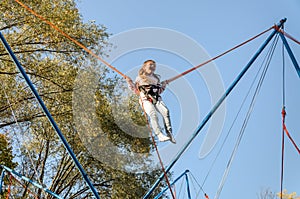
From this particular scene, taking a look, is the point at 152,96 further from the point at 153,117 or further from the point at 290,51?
the point at 290,51

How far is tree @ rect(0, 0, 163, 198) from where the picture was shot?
331 inches

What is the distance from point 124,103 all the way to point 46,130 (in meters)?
2.44

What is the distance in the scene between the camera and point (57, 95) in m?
9.14

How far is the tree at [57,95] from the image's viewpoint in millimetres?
8406

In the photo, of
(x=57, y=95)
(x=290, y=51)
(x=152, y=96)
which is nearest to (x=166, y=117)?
(x=152, y=96)

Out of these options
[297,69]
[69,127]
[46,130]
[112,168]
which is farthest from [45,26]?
[297,69]

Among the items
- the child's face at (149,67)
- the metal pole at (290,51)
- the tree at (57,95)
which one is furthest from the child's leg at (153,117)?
the tree at (57,95)

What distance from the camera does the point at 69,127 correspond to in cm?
1038

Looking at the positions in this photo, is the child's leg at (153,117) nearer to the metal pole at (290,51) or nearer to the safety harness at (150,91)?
the safety harness at (150,91)

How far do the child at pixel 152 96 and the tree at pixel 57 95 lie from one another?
11.8 ft

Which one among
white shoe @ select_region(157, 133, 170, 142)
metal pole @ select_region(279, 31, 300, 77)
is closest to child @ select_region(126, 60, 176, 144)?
white shoe @ select_region(157, 133, 170, 142)

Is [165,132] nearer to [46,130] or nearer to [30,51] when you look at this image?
[30,51]

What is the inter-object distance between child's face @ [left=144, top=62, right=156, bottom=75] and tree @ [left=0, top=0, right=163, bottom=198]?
3572 millimetres

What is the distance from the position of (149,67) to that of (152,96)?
35 cm
